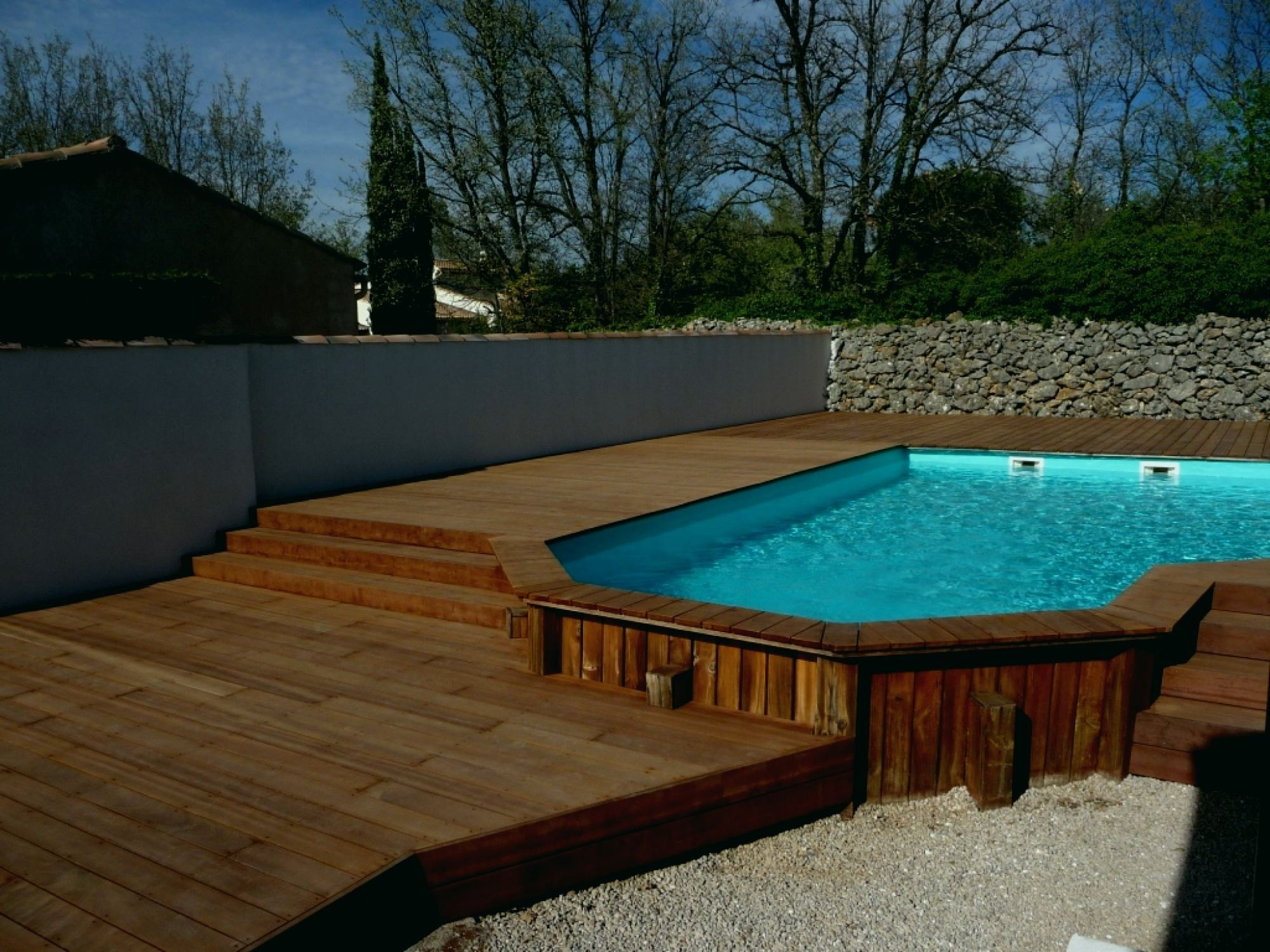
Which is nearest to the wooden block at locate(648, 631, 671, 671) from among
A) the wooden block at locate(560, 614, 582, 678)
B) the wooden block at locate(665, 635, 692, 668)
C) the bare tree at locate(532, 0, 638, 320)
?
the wooden block at locate(665, 635, 692, 668)

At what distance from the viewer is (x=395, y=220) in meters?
18.1

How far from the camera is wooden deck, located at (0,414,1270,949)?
7.61 ft

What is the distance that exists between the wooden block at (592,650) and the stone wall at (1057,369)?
1094 centimetres

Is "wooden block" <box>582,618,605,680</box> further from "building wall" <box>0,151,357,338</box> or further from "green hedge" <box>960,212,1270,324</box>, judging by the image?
"green hedge" <box>960,212,1270,324</box>

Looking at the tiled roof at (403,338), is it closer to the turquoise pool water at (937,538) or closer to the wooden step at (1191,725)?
the turquoise pool water at (937,538)

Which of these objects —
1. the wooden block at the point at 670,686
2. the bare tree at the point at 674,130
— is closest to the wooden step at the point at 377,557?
the wooden block at the point at 670,686

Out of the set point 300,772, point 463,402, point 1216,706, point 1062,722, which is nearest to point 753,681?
point 1062,722

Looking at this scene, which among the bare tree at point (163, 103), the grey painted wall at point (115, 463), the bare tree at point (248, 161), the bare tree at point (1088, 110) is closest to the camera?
the grey painted wall at point (115, 463)

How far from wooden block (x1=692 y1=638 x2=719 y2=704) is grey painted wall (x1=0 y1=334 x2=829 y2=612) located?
139 inches

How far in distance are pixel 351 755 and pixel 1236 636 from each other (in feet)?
11.8

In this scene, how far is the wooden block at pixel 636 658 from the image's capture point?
3564mm

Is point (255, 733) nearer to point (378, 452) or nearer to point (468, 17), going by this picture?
point (378, 452)

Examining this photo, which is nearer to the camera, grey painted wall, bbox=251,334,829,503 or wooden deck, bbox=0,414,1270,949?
wooden deck, bbox=0,414,1270,949

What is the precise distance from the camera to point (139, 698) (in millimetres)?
3521
